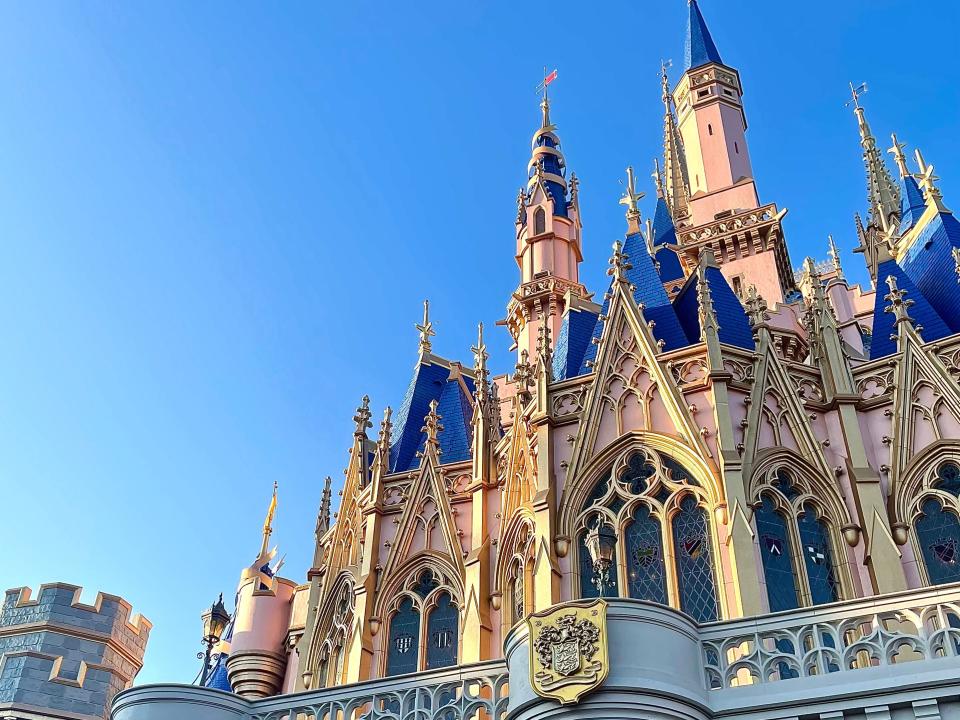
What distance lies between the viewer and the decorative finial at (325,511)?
2512cm

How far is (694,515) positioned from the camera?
60.4ft

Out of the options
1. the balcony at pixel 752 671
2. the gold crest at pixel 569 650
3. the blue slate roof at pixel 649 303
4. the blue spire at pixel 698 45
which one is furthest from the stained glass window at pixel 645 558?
the blue spire at pixel 698 45

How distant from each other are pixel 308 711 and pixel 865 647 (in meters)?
7.13

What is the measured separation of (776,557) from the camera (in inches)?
701

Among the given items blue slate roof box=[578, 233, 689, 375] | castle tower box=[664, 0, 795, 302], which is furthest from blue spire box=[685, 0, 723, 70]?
blue slate roof box=[578, 233, 689, 375]

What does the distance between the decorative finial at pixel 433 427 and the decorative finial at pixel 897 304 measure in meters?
9.61

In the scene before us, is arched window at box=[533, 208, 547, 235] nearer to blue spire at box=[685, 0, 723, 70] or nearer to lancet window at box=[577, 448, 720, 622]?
blue spire at box=[685, 0, 723, 70]

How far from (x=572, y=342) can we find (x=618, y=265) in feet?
6.44

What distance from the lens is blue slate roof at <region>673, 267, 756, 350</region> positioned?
21.1 metres

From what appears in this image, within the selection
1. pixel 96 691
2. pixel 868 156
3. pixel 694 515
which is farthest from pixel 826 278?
pixel 96 691

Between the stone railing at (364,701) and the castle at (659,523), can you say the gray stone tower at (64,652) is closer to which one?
the castle at (659,523)

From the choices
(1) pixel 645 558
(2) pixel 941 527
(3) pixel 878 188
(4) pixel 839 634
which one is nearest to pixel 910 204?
(3) pixel 878 188

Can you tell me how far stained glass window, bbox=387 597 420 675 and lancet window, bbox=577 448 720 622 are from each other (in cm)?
409

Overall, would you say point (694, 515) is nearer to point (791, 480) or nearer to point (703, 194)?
point (791, 480)
